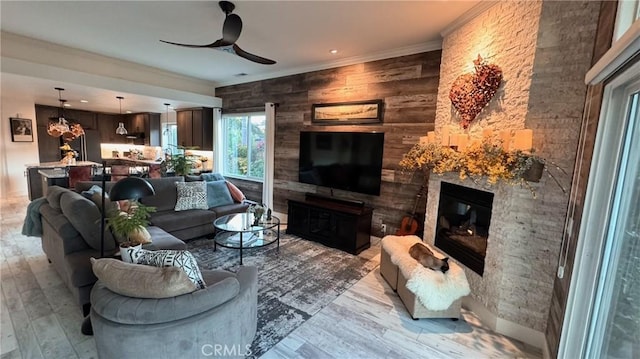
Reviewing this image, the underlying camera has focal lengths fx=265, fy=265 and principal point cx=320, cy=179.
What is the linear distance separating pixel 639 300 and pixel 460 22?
9.05 feet

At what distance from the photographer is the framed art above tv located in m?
4.04

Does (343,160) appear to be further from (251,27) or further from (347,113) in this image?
(251,27)

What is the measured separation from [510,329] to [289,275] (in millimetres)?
2154

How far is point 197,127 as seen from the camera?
6609 millimetres

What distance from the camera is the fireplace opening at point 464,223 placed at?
8.13 feet

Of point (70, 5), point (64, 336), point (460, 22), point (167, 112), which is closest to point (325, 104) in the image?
point (460, 22)

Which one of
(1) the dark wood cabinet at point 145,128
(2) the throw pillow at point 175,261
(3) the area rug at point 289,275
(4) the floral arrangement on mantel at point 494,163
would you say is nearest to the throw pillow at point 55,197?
(3) the area rug at point 289,275

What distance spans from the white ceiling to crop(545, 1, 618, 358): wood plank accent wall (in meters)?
1.17

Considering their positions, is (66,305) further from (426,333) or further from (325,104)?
(325,104)

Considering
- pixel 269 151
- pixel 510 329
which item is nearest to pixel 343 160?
pixel 269 151

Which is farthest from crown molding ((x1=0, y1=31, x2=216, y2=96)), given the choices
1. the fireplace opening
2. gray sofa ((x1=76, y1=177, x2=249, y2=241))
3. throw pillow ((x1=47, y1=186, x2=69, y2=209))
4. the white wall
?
the fireplace opening

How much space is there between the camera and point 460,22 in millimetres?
2842

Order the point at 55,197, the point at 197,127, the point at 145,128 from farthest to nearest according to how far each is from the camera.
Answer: the point at 145,128 < the point at 197,127 < the point at 55,197

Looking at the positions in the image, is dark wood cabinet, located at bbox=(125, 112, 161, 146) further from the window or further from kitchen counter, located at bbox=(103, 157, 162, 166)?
the window
